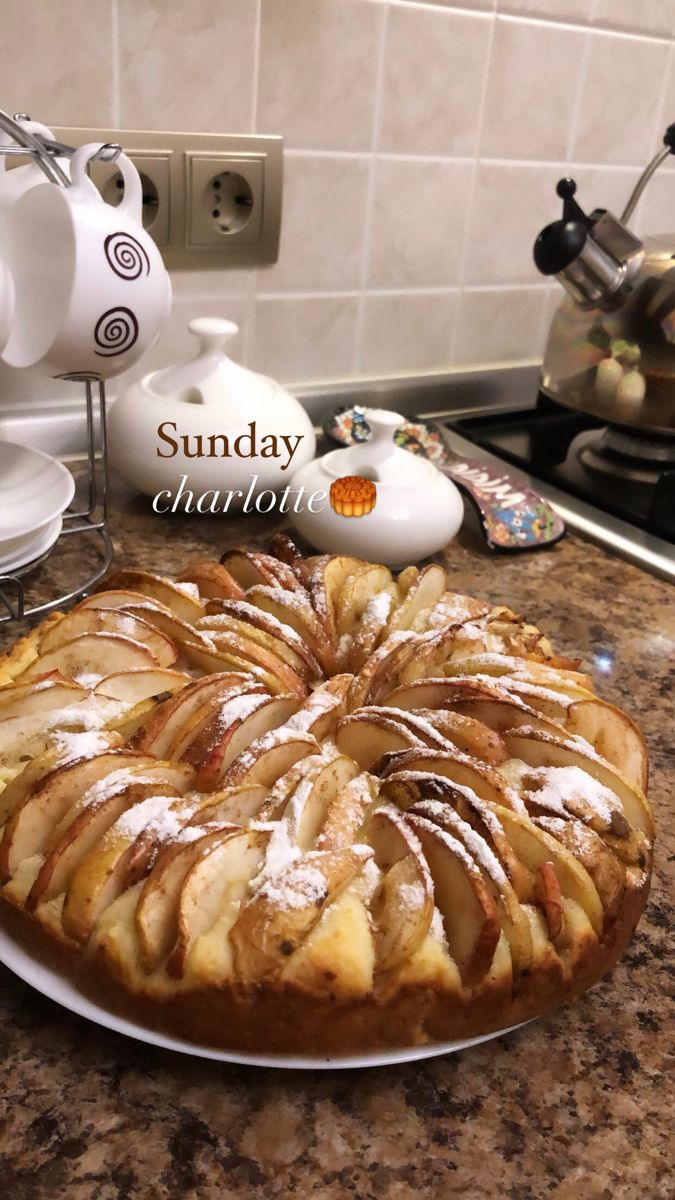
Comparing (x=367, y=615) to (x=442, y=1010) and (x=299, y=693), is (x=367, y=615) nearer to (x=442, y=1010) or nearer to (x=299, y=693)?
(x=299, y=693)

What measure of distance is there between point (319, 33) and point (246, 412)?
20.7 inches

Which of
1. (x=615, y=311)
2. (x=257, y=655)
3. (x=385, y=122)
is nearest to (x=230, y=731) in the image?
(x=257, y=655)

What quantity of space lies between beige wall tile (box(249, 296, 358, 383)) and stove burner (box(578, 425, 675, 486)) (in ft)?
1.35

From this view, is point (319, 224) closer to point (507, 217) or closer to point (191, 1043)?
point (507, 217)

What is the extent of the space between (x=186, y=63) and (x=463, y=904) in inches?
41.9

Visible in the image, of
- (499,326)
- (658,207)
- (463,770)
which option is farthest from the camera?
(658,207)

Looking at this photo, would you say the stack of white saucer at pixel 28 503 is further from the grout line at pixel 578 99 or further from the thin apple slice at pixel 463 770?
the grout line at pixel 578 99

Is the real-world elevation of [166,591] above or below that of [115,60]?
below

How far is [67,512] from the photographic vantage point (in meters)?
1.24

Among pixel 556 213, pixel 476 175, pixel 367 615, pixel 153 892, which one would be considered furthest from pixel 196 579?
pixel 556 213

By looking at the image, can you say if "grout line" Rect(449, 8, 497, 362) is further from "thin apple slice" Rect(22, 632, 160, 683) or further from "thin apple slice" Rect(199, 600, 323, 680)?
"thin apple slice" Rect(22, 632, 160, 683)

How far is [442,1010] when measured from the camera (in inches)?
22.6

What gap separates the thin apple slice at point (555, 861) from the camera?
0.62 metres

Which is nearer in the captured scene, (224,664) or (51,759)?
(51,759)
